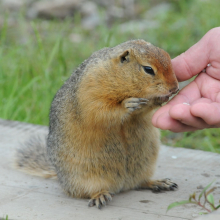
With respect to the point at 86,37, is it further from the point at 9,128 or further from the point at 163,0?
the point at 9,128

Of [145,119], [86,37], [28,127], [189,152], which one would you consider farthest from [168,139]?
[86,37]

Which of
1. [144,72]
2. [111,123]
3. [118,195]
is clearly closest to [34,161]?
[118,195]

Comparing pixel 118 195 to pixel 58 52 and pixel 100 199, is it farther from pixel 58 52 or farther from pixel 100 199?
pixel 58 52

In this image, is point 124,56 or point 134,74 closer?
point 134,74

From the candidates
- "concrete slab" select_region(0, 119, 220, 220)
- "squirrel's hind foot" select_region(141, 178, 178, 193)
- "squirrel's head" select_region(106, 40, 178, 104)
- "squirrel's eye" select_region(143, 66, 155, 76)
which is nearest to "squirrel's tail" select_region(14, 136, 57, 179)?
"concrete slab" select_region(0, 119, 220, 220)

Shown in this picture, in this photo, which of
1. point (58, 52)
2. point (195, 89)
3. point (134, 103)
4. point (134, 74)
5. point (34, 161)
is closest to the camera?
point (134, 103)

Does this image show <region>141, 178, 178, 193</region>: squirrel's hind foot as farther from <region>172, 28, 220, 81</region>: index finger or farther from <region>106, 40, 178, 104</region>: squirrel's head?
<region>172, 28, 220, 81</region>: index finger
